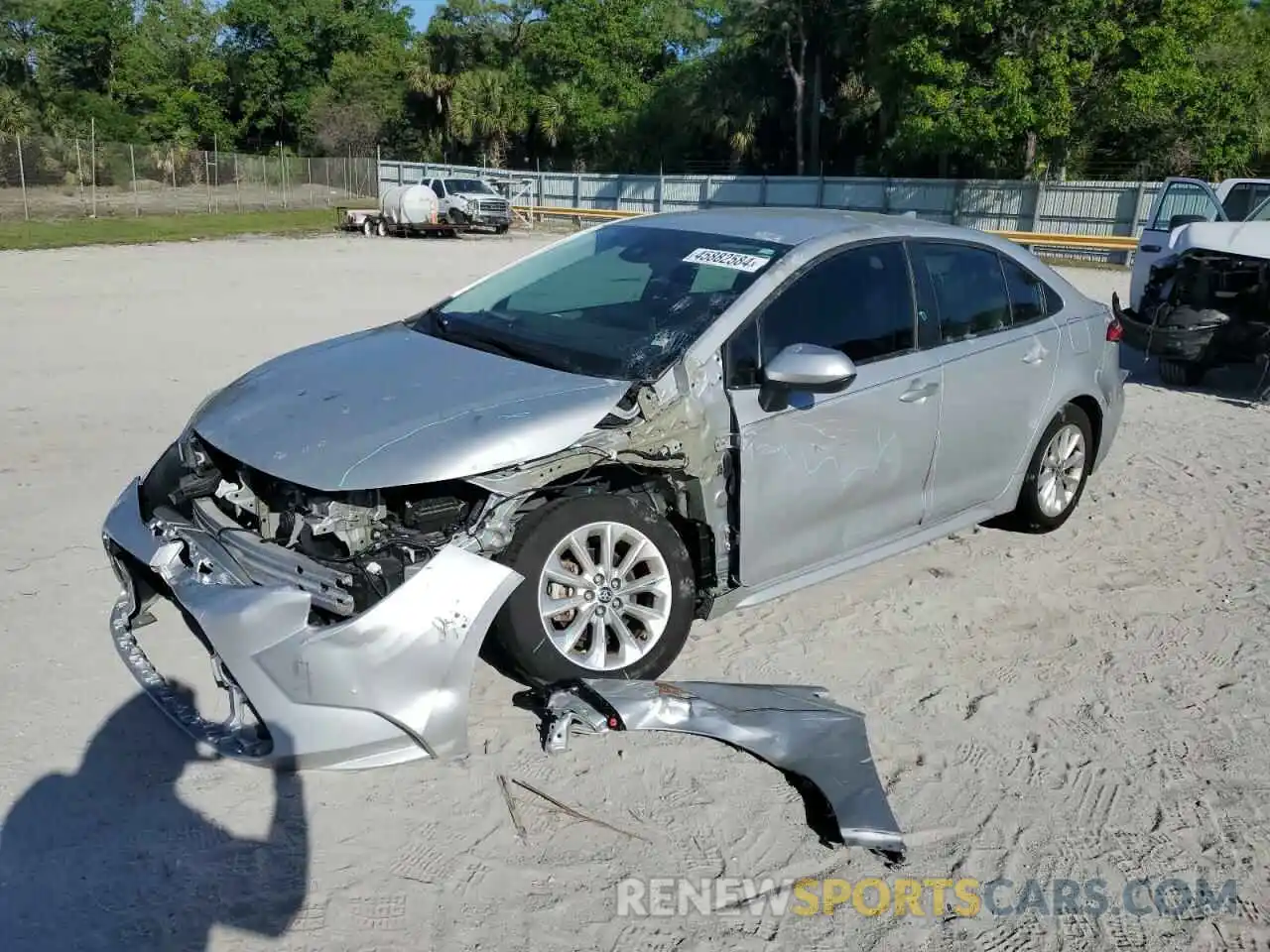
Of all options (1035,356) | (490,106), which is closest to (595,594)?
(1035,356)

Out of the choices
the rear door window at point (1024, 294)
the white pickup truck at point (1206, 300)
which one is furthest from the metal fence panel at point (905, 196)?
the rear door window at point (1024, 294)

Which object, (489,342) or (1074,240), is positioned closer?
(489,342)

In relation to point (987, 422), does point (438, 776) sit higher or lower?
lower

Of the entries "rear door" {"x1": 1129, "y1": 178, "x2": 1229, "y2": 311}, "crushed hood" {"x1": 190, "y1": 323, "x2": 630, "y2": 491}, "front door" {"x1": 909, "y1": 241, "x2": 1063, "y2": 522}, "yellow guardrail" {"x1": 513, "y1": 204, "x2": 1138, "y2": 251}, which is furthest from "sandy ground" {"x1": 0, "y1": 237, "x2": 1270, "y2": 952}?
"yellow guardrail" {"x1": 513, "y1": 204, "x2": 1138, "y2": 251}

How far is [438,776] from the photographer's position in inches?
135

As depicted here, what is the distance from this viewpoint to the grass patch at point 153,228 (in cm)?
2309

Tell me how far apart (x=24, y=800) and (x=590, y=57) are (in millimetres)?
50027

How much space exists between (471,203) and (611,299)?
2657 centimetres

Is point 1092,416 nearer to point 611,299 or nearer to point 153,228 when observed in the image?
point 611,299

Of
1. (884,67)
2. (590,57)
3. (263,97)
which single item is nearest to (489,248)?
(884,67)

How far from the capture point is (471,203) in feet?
98.1

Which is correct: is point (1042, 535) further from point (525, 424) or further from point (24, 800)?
point (24, 800)

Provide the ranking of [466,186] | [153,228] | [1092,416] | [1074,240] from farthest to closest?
[466,186]
[153,228]
[1074,240]
[1092,416]

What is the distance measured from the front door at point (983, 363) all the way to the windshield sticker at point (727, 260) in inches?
33.0
